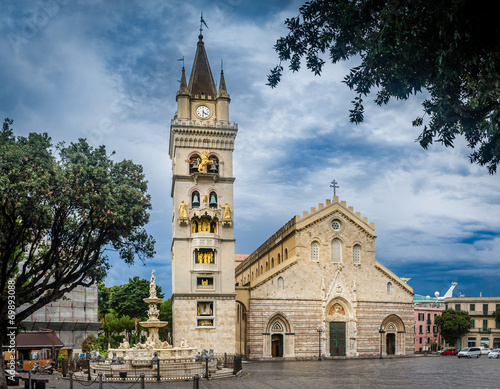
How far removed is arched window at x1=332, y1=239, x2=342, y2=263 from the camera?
5903cm

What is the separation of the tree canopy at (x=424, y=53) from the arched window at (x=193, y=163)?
40.7 metres

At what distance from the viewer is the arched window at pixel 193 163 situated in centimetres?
5512

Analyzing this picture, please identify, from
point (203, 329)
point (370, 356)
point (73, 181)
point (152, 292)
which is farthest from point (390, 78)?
point (370, 356)

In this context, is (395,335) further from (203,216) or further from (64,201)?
(64,201)

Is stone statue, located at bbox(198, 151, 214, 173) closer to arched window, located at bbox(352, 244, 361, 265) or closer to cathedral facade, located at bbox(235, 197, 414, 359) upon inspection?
cathedral facade, located at bbox(235, 197, 414, 359)

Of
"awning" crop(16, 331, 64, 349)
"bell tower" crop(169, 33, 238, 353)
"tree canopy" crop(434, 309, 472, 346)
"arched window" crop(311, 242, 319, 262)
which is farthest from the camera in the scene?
"tree canopy" crop(434, 309, 472, 346)

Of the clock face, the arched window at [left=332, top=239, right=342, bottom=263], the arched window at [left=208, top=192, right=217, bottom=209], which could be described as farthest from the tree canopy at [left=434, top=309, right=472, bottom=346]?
the clock face

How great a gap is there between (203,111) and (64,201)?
34.4 m

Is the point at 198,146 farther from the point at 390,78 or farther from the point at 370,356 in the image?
the point at 390,78

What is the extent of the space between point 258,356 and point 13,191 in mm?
37823

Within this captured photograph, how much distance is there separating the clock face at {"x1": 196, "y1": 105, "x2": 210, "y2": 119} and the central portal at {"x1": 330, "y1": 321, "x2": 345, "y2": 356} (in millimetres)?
25757

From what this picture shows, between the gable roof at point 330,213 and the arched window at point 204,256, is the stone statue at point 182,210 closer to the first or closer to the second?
the arched window at point 204,256

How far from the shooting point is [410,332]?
198ft

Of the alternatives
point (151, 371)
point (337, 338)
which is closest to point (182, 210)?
point (337, 338)
